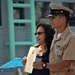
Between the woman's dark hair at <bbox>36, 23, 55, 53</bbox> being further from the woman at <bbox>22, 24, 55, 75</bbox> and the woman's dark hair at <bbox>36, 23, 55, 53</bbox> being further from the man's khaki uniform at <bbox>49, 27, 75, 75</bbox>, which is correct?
the man's khaki uniform at <bbox>49, 27, 75, 75</bbox>

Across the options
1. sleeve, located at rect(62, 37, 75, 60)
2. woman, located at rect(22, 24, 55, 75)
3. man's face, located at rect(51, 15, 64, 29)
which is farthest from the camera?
woman, located at rect(22, 24, 55, 75)

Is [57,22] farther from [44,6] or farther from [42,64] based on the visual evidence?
[44,6]

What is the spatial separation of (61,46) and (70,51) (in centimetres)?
10

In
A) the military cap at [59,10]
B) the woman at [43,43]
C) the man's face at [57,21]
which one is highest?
the military cap at [59,10]

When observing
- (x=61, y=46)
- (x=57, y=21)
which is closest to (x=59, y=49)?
(x=61, y=46)

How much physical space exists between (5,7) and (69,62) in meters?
9.79

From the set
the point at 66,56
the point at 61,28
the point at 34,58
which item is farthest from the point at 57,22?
the point at 34,58

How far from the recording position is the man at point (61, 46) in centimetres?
328

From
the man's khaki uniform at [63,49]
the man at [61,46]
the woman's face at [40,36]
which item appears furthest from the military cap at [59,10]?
the woman's face at [40,36]

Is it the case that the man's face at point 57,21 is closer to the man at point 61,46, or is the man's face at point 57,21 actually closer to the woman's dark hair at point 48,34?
the man at point 61,46

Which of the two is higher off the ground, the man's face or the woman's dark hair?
the man's face

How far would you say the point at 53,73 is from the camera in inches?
134

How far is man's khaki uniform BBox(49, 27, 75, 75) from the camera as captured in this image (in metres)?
3.29

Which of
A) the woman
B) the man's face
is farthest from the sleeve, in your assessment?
the woman
